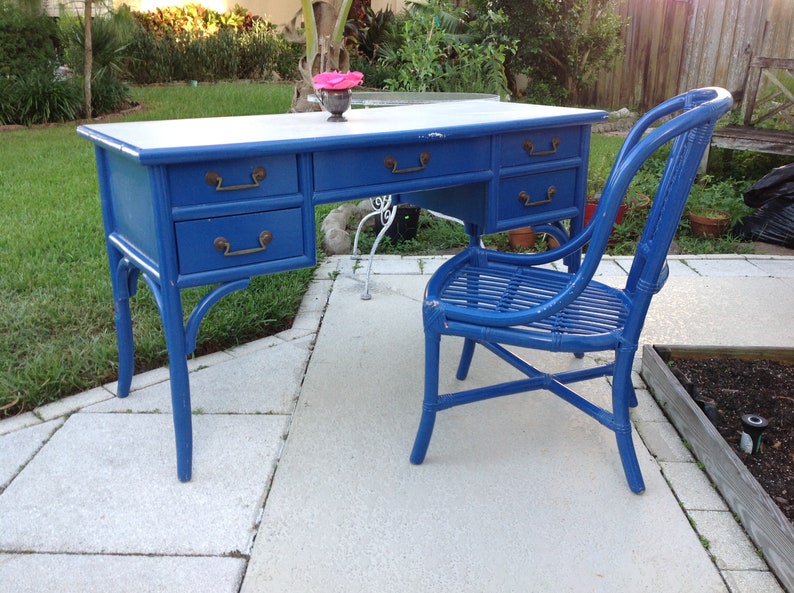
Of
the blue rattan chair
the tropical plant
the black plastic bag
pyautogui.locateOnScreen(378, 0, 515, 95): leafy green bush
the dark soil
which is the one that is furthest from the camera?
pyautogui.locateOnScreen(378, 0, 515, 95): leafy green bush

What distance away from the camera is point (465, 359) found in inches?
108

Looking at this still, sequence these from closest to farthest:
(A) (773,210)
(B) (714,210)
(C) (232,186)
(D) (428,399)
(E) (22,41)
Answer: (C) (232,186) → (D) (428,399) → (A) (773,210) → (B) (714,210) → (E) (22,41)

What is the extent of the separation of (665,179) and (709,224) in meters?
2.89

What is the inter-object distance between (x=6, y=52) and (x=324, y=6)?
5.13 meters

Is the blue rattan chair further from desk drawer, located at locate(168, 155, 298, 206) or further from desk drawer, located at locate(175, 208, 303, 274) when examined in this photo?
desk drawer, located at locate(168, 155, 298, 206)

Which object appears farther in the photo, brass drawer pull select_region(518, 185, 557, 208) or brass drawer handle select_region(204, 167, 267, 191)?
brass drawer pull select_region(518, 185, 557, 208)

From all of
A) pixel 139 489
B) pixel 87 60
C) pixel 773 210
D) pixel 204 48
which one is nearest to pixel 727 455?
pixel 139 489

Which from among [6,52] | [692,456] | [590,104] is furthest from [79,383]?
[590,104]

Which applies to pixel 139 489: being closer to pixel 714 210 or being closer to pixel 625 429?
pixel 625 429

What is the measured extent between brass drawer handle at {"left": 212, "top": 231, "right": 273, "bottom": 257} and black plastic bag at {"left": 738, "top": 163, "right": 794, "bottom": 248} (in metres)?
3.81

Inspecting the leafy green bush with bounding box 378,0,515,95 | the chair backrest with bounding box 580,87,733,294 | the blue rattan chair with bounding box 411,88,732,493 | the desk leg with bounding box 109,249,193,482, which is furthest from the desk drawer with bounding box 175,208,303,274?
the leafy green bush with bounding box 378,0,515,95

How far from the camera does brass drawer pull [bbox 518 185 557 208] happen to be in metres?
2.44

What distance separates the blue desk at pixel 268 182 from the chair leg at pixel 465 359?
0.48m

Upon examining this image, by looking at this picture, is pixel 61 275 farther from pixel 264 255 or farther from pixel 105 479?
pixel 264 255
